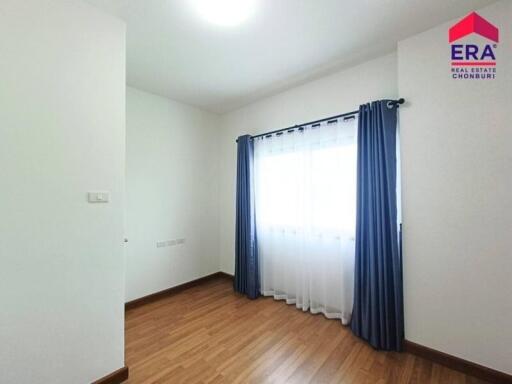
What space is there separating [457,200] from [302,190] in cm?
138

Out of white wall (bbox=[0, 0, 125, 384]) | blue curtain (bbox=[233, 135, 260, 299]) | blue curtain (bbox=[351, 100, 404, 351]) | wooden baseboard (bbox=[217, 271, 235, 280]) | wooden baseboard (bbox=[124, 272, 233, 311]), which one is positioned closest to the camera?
white wall (bbox=[0, 0, 125, 384])

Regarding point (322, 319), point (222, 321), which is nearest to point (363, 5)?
point (322, 319)

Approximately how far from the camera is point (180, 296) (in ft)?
9.91

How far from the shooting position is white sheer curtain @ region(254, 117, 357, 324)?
7.74 ft

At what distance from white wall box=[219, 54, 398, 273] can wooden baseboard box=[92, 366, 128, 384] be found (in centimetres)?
205

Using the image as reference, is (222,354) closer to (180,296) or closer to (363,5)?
(180,296)

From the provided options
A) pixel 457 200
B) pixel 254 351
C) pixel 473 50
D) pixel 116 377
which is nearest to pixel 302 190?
pixel 457 200

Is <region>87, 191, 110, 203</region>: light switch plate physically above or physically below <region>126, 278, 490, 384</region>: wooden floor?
above

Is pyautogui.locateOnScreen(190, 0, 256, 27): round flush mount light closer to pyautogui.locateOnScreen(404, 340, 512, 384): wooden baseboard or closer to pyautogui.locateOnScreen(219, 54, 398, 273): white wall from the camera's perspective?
pyautogui.locateOnScreen(219, 54, 398, 273): white wall

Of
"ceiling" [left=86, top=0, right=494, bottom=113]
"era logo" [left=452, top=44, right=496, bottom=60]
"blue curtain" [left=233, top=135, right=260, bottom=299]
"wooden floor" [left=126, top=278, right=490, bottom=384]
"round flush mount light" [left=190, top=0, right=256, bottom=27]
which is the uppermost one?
"ceiling" [left=86, top=0, right=494, bottom=113]

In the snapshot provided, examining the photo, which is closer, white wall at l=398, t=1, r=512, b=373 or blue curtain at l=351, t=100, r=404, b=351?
white wall at l=398, t=1, r=512, b=373

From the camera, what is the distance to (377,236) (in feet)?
6.55

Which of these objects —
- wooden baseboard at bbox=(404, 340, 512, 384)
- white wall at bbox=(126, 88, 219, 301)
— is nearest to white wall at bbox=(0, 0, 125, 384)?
white wall at bbox=(126, 88, 219, 301)

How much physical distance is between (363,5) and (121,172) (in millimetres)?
2121
